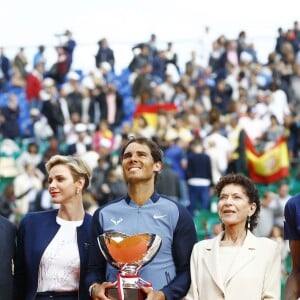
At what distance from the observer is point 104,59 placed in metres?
27.5

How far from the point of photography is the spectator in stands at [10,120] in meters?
24.5

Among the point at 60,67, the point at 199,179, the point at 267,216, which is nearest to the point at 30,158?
the point at 199,179

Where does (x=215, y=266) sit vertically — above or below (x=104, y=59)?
below

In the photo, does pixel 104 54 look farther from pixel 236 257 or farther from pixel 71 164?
pixel 236 257

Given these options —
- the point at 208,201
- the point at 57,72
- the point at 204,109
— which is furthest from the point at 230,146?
the point at 57,72

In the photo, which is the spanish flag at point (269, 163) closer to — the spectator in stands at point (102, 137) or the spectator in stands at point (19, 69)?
the spectator in stands at point (102, 137)

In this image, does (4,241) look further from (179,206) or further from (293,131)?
(293,131)

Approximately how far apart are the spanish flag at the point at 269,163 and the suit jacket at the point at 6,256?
1372cm

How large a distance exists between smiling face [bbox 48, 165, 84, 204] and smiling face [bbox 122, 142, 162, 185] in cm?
45

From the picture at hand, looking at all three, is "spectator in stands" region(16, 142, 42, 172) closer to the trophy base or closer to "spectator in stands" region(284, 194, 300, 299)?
the trophy base

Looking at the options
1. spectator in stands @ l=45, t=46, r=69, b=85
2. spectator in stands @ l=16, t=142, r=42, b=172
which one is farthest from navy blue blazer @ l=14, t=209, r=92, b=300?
spectator in stands @ l=45, t=46, r=69, b=85

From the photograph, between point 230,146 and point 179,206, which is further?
point 230,146

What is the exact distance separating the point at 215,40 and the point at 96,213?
70.1 ft

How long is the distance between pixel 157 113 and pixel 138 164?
16.9 meters
